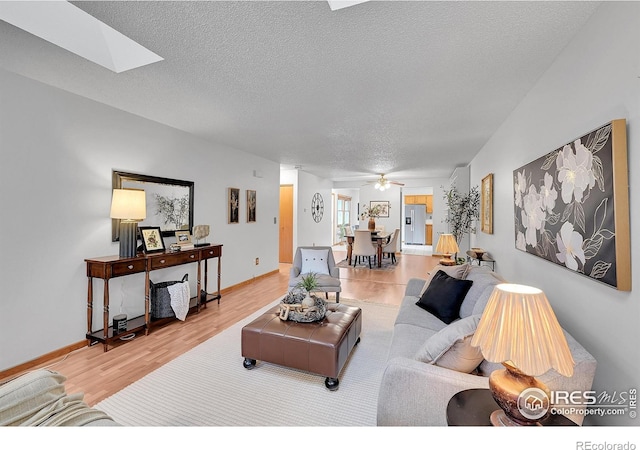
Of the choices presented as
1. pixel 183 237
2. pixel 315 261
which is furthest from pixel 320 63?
pixel 183 237

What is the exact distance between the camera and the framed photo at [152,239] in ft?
10.4

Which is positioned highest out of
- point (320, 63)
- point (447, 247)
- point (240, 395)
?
point (320, 63)

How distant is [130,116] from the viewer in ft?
10.3

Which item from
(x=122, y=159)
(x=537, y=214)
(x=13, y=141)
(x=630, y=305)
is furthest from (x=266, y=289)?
(x=630, y=305)

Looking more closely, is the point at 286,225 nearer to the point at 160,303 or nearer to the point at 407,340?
the point at 160,303

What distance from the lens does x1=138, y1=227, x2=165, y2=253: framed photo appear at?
10.4ft

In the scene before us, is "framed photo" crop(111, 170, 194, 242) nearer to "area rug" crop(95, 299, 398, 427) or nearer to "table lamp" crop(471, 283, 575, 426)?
"area rug" crop(95, 299, 398, 427)

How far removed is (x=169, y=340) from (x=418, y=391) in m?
2.58

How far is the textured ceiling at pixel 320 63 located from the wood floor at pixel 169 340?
7.99ft

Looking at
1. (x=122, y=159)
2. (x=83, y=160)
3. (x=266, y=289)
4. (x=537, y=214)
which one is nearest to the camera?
(x=537, y=214)

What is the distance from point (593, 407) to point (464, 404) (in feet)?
2.44

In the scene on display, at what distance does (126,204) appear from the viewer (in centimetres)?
280

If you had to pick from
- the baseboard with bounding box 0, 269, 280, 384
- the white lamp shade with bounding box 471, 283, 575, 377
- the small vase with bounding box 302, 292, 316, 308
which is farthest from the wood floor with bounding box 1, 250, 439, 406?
the white lamp shade with bounding box 471, 283, 575, 377
